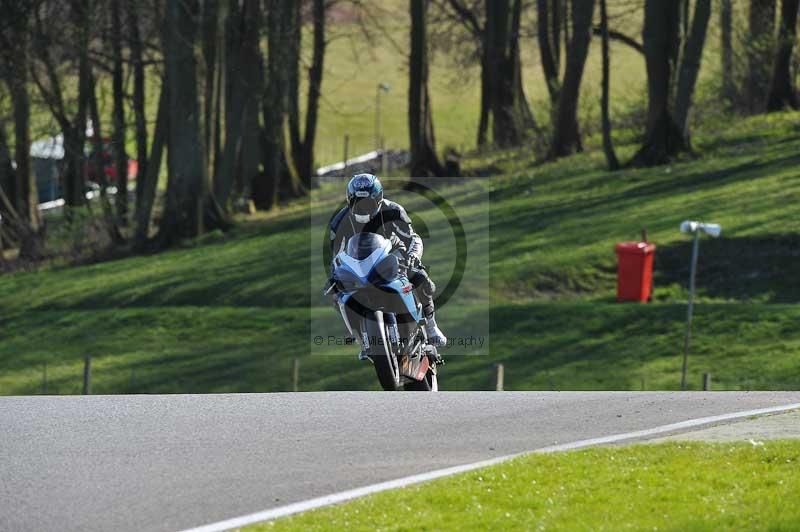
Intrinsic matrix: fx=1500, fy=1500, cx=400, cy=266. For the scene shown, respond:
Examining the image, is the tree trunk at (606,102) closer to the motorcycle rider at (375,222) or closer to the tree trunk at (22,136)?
the tree trunk at (22,136)

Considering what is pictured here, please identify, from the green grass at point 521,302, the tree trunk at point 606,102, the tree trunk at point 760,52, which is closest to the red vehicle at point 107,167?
the green grass at point 521,302

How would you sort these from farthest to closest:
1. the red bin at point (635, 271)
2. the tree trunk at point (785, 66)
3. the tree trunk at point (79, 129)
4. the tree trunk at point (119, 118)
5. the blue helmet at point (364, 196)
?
the tree trunk at point (785, 66) → the tree trunk at point (119, 118) → the tree trunk at point (79, 129) → the red bin at point (635, 271) → the blue helmet at point (364, 196)

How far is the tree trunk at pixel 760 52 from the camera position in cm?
4441

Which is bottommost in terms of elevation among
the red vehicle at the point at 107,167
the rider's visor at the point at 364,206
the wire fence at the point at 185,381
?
the wire fence at the point at 185,381

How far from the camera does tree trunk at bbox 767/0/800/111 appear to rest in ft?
142

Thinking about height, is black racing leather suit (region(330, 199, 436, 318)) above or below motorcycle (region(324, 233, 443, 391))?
above

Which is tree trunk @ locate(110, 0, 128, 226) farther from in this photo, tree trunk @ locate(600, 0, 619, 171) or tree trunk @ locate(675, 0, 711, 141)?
tree trunk @ locate(675, 0, 711, 141)

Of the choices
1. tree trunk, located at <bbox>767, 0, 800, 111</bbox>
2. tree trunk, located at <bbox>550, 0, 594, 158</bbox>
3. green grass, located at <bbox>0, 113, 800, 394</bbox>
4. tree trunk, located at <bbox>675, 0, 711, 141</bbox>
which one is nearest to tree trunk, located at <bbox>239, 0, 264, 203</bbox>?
green grass, located at <bbox>0, 113, 800, 394</bbox>

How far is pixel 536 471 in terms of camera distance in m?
9.81

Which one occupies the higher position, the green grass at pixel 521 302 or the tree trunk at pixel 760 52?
the tree trunk at pixel 760 52

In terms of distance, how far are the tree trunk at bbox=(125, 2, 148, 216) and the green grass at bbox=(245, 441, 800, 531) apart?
30.0 m

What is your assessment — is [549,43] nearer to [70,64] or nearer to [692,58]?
[692,58]

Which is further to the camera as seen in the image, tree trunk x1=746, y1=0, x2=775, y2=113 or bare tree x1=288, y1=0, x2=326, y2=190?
bare tree x1=288, y1=0, x2=326, y2=190

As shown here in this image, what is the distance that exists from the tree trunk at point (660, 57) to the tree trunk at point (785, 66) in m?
7.19
